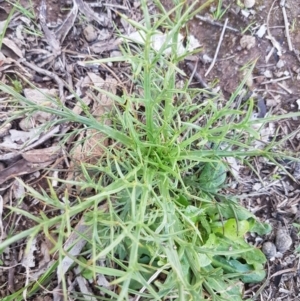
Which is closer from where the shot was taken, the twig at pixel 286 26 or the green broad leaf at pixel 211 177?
the green broad leaf at pixel 211 177

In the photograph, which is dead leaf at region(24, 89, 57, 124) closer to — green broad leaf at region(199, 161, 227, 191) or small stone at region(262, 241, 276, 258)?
green broad leaf at region(199, 161, 227, 191)

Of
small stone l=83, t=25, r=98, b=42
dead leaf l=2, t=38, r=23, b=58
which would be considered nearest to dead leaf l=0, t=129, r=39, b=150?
dead leaf l=2, t=38, r=23, b=58

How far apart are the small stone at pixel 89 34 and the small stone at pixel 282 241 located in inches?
36.4

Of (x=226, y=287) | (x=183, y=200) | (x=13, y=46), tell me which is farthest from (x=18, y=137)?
(x=226, y=287)

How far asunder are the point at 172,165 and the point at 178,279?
42cm

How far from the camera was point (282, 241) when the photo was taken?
1.66 m

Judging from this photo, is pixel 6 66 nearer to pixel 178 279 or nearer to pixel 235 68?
pixel 235 68

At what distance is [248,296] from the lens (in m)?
1.63

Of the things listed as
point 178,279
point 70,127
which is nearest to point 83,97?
point 70,127

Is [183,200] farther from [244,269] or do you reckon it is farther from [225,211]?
[244,269]

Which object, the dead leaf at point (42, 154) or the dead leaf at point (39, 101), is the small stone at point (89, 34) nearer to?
the dead leaf at point (39, 101)

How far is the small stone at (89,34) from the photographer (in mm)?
1715

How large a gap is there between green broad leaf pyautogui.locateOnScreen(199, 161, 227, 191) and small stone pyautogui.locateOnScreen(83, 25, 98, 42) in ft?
1.96

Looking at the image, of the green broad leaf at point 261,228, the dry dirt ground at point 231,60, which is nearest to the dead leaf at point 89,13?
the dry dirt ground at point 231,60
